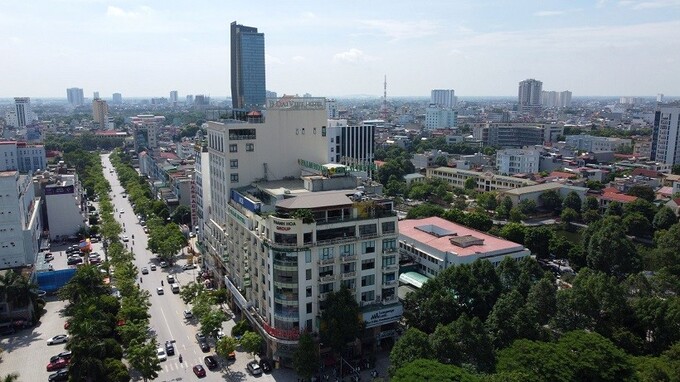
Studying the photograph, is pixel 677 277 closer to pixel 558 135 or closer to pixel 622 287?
pixel 622 287

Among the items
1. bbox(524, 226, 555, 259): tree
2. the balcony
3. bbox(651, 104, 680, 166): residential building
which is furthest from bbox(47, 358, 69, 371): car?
bbox(651, 104, 680, 166): residential building

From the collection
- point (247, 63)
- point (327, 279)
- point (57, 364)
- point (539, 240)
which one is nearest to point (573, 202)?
point (539, 240)

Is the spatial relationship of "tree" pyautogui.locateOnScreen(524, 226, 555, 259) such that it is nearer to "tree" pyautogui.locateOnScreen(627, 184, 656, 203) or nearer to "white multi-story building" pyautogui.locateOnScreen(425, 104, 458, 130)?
"tree" pyautogui.locateOnScreen(627, 184, 656, 203)

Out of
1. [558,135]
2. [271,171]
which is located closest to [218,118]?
[271,171]

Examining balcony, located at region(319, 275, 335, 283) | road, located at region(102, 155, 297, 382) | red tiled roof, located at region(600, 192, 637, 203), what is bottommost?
road, located at region(102, 155, 297, 382)

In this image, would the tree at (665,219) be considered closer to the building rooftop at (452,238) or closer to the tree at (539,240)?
the tree at (539,240)

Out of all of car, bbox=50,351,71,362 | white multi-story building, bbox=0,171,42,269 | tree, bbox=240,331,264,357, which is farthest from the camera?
white multi-story building, bbox=0,171,42,269
